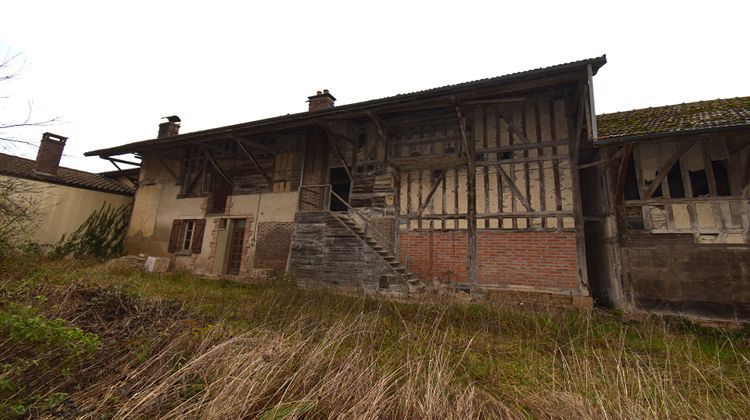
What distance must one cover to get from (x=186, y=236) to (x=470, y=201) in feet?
34.8

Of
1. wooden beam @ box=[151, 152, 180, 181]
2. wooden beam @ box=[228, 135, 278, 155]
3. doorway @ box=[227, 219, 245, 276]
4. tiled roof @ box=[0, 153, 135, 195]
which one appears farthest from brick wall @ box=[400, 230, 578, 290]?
tiled roof @ box=[0, 153, 135, 195]

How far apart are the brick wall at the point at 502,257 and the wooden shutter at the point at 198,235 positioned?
7.77m

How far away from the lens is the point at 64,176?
13867 millimetres

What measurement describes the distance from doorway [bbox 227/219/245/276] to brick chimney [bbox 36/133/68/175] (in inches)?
333

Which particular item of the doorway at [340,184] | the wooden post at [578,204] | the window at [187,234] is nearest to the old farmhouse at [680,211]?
the wooden post at [578,204]

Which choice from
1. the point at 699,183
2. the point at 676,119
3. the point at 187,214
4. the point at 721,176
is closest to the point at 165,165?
the point at 187,214

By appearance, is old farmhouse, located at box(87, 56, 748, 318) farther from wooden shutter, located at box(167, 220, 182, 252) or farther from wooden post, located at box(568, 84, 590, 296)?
wooden shutter, located at box(167, 220, 182, 252)

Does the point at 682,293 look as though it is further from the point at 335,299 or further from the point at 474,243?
the point at 335,299

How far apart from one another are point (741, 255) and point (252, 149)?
1304cm

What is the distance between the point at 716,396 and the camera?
2689 mm

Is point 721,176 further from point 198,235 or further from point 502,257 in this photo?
point 198,235

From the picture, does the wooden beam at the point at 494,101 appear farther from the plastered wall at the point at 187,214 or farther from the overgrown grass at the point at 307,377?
the plastered wall at the point at 187,214

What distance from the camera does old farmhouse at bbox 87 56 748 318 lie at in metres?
6.76

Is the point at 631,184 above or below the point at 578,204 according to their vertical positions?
above
